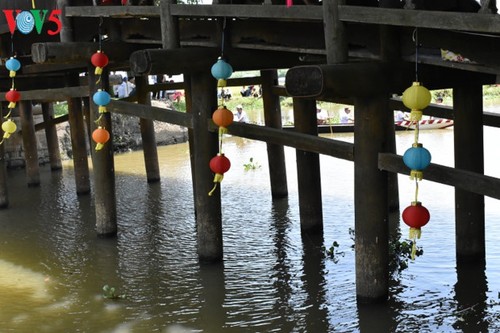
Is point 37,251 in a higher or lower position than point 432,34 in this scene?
lower

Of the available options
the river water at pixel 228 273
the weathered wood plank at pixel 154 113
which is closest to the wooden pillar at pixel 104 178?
the river water at pixel 228 273

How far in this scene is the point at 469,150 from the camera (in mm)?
7395

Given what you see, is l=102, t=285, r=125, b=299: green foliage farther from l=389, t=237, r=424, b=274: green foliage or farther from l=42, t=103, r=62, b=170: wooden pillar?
l=42, t=103, r=62, b=170: wooden pillar

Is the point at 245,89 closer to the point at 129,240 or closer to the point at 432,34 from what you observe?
the point at 129,240

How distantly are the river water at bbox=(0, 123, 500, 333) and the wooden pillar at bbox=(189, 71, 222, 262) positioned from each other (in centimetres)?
30

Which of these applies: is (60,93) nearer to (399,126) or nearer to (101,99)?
(101,99)

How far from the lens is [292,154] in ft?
53.3

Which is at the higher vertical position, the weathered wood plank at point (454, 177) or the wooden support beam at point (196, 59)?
the wooden support beam at point (196, 59)

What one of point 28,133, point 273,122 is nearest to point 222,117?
point 273,122

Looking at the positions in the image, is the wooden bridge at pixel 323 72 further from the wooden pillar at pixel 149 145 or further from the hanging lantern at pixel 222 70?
the wooden pillar at pixel 149 145

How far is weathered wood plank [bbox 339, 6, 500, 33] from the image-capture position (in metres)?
4.85

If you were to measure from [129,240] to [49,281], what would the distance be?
165 centimetres

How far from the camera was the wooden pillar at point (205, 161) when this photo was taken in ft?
26.0

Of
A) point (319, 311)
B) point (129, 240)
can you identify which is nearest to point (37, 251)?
point (129, 240)
